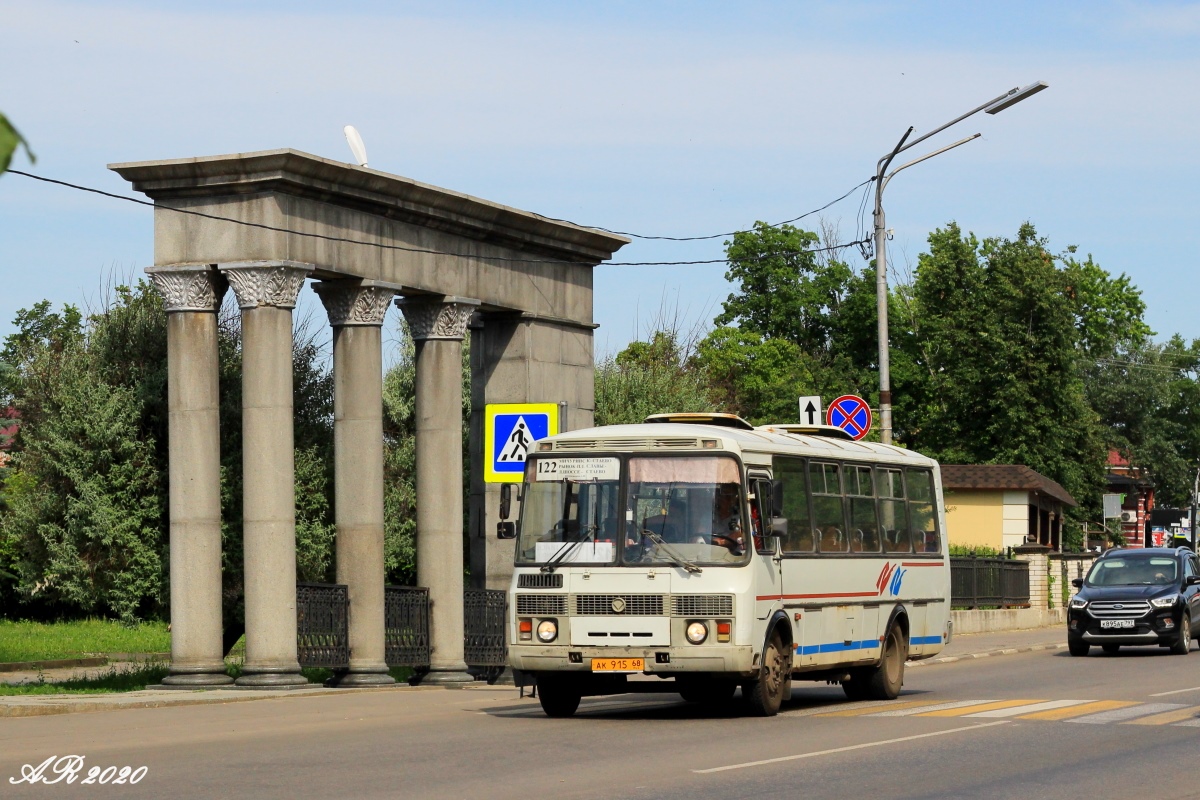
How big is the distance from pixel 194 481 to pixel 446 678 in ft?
16.4

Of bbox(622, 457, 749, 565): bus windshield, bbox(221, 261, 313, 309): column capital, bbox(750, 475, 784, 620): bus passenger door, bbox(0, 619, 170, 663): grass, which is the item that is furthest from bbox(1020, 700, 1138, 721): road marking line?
bbox(0, 619, 170, 663): grass

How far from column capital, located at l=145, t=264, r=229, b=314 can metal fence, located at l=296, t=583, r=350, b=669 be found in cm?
364

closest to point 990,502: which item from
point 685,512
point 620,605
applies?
point 685,512

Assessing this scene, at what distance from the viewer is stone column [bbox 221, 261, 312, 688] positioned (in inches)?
793

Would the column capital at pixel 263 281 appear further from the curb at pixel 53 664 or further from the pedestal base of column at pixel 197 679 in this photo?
the curb at pixel 53 664

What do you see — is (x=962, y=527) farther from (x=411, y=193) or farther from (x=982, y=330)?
(x=411, y=193)

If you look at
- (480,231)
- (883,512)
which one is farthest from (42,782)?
(480,231)

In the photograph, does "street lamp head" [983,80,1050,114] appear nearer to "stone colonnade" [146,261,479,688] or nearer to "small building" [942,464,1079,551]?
"stone colonnade" [146,261,479,688]

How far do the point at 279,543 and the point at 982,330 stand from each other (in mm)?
48126

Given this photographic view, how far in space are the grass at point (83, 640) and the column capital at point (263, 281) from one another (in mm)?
10859

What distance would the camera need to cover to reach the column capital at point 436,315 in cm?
2359

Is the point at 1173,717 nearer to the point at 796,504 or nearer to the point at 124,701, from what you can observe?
the point at 796,504

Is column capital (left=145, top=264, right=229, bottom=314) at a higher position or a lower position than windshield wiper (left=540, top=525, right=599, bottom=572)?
higher

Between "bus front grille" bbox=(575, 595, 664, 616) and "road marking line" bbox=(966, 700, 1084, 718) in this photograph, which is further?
"road marking line" bbox=(966, 700, 1084, 718)
